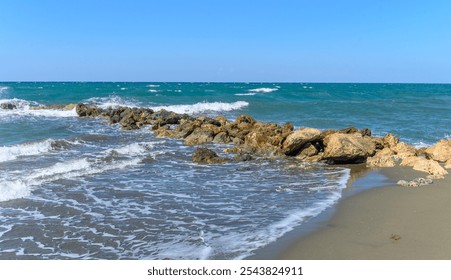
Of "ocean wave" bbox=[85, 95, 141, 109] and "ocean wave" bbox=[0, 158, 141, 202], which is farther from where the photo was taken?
"ocean wave" bbox=[85, 95, 141, 109]

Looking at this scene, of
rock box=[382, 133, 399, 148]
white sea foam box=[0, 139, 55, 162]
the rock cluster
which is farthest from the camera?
rock box=[382, 133, 399, 148]

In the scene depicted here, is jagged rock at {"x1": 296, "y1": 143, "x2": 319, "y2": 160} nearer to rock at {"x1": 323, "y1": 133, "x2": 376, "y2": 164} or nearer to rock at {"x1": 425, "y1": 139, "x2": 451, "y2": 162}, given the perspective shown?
rock at {"x1": 323, "y1": 133, "x2": 376, "y2": 164}

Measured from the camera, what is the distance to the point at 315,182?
10.1 meters

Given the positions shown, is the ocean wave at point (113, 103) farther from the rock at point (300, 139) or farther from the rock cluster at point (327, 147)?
the rock at point (300, 139)

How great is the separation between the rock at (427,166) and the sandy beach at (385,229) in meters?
1.34

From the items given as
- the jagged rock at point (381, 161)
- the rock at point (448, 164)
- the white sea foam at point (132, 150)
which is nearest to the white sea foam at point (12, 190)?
the white sea foam at point (132, 150)

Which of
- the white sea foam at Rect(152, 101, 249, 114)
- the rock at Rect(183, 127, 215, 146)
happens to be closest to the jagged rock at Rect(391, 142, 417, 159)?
the rock at Rect(183, 127, 215, 146)

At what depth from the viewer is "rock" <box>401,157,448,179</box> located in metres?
10.3

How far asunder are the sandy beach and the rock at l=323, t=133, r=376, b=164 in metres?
3.25

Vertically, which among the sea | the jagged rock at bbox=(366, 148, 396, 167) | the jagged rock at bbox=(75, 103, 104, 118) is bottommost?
the sea

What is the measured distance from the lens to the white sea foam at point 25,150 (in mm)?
13273
